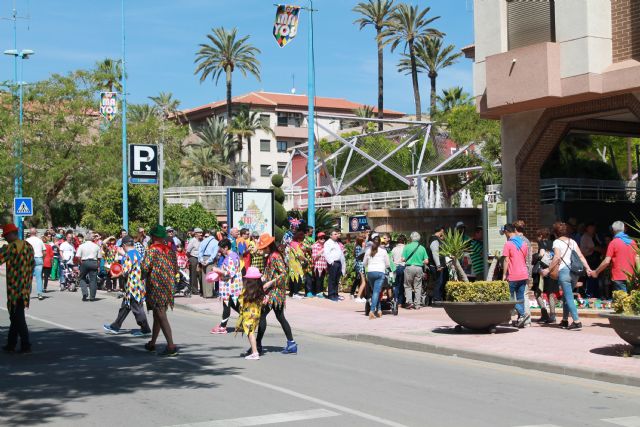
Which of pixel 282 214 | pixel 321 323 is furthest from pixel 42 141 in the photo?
pixel 321 323

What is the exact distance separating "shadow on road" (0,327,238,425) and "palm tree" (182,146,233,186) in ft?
225

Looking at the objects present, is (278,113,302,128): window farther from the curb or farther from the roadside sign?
the curb

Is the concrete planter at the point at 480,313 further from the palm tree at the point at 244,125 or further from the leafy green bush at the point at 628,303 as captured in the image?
the palm tree at the point at 244,125

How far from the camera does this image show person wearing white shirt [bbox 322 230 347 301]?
2212 cm

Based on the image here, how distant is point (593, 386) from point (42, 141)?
46.5 meters

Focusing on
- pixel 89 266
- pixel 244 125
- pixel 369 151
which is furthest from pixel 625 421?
pixel 244 125

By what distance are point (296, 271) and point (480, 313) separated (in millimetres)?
3214

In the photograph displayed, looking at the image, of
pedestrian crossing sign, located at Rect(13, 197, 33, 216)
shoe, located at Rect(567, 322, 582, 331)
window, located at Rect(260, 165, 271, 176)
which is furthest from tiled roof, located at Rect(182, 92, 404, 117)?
shoe, located at Rect(567, 322, 582, 331)

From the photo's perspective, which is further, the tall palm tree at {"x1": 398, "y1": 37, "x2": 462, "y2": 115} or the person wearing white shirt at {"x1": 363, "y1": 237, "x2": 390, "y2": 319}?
the tall palm tree at {"x1": 398, "y1": 37, "x2": 462, "y2": 115}

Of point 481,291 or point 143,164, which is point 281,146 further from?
point 481,291

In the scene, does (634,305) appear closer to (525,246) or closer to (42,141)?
(525,246)

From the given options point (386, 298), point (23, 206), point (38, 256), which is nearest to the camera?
point (386, 298)

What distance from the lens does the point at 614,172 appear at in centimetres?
2317

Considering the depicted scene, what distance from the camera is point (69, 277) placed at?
2789 cm
